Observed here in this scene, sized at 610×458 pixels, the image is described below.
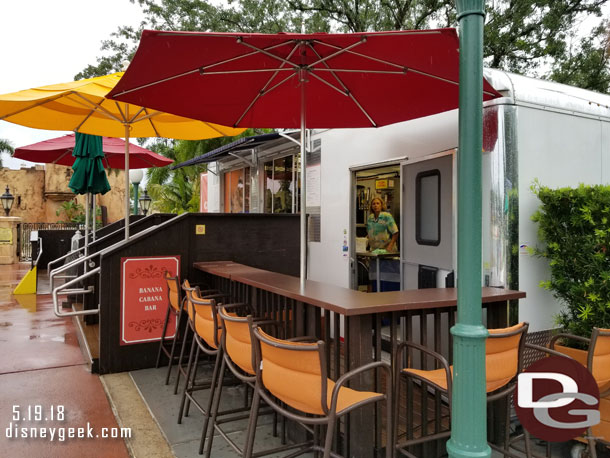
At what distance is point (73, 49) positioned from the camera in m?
20.5

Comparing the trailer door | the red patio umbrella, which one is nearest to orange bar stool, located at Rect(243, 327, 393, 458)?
the red patio umbrella

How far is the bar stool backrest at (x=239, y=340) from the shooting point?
106 inches

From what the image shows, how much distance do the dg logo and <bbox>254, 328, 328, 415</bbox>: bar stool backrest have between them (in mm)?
1414

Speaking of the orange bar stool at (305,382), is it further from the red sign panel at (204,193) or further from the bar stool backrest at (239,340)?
the red sign panel at (204,193)

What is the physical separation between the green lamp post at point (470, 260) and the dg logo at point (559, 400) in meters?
1.25

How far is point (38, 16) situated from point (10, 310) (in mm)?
13286

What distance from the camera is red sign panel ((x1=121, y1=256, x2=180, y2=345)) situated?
16.3ft

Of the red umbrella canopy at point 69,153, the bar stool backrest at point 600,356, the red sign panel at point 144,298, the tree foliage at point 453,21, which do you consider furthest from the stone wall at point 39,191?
the bar stool backrest at point 600,356

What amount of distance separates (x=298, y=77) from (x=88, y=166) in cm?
400

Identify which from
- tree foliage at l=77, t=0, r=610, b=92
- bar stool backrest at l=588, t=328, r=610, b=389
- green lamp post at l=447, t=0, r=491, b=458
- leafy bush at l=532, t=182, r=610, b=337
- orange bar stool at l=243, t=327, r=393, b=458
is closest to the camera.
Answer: green lamp post at l=447, t=0, r=491, b=458

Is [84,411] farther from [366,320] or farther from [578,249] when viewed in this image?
[578,249]

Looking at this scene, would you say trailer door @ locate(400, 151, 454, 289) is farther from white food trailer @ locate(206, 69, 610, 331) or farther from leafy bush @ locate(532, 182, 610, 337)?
leafy bush @ locate(532, 182, 610, 337)

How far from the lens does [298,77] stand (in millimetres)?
3721

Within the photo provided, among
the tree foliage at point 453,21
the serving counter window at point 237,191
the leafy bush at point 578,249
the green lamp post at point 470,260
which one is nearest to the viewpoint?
the green lamp post at point 470,260
